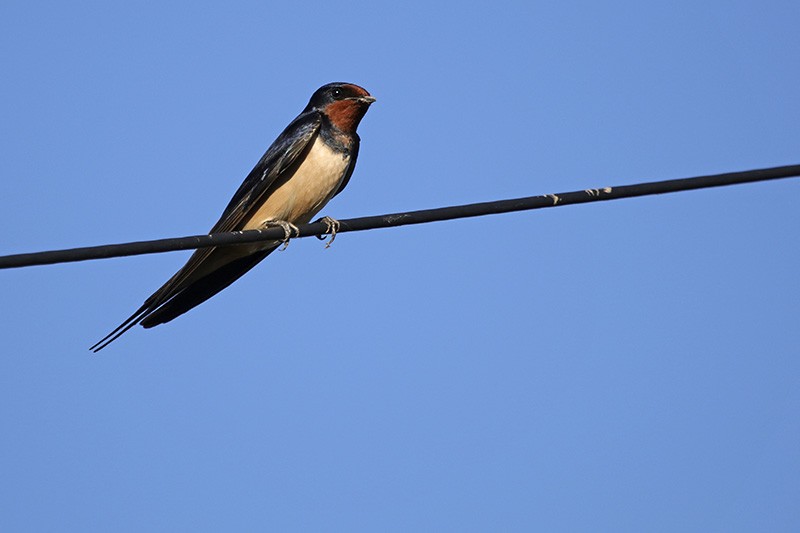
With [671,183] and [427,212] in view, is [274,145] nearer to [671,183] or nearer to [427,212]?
[427,212]

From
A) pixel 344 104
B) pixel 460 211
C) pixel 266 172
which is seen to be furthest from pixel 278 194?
pixel 460 211

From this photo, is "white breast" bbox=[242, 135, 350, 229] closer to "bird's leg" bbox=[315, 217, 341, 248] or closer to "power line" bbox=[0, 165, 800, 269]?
"bird's leg" bbox=[315, 217, 341, 248]

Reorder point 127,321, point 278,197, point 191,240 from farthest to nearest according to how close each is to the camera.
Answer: point 278,197 < point 127,321 < point 191,240

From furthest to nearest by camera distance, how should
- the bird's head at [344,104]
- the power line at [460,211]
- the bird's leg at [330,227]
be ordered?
the bird's head at [344,104] → the bird's leg at [330,227] → the power line at [460,211]

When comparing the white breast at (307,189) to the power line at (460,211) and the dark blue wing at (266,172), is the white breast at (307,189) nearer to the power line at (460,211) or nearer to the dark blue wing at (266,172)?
the dark blue wing at (266,172)

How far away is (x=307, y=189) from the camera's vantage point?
7.54 metres

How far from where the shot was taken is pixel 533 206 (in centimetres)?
488

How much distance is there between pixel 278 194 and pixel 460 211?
114 inches

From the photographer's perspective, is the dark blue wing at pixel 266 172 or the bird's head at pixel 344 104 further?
the bird's head at pixel 344 104

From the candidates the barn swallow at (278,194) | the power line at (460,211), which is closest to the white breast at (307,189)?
the barn swallow at (278,194)

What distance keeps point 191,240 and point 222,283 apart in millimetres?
2851

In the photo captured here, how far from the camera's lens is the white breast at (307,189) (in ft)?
24.7

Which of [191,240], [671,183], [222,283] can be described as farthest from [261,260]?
[671,183]

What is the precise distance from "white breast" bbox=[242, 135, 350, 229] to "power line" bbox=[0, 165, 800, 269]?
2267 mm
